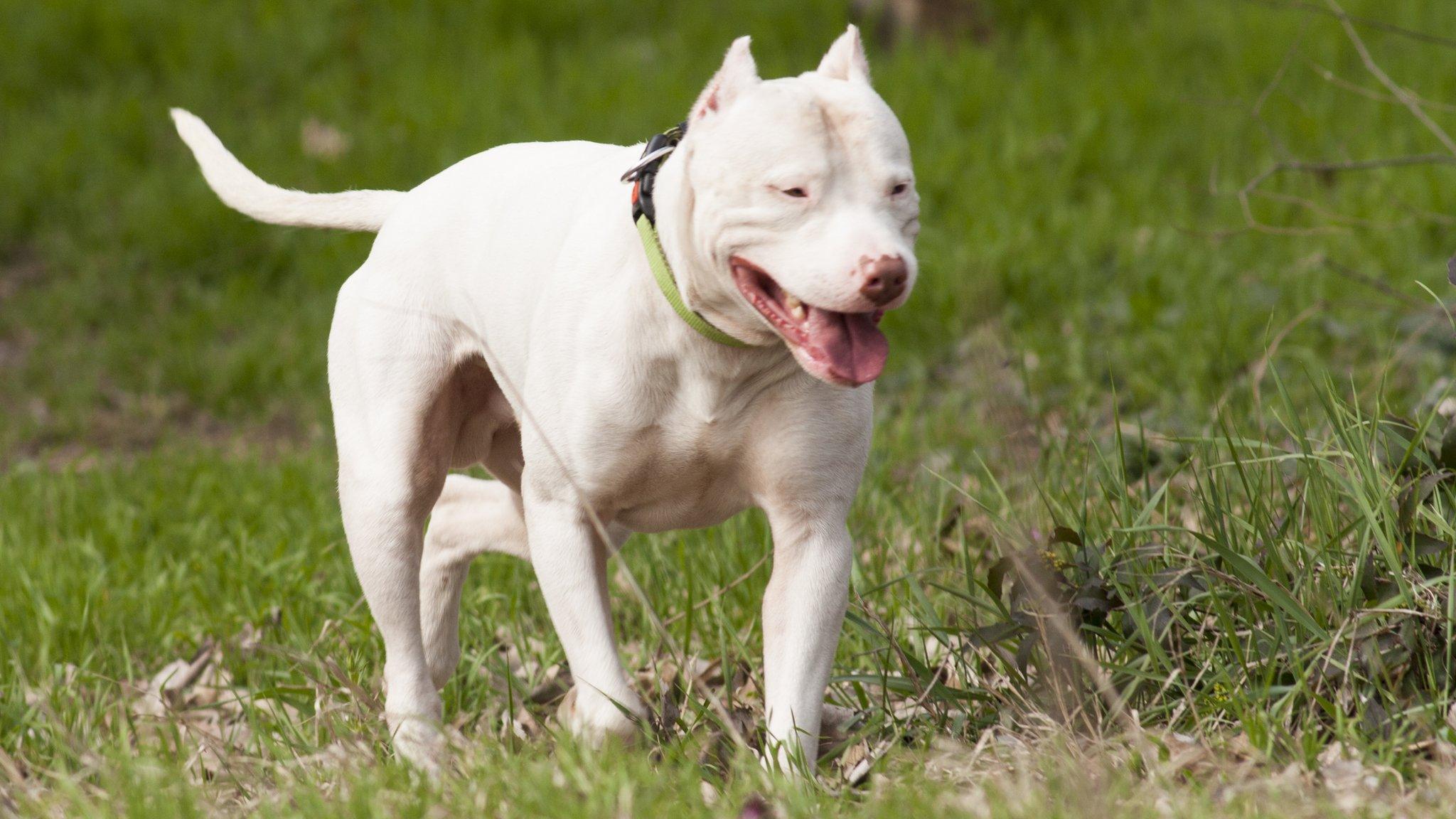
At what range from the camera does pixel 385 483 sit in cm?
329

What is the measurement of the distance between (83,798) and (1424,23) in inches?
349

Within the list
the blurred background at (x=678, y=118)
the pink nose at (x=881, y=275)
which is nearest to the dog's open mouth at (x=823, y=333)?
the pink nose at (x=881, y=275)

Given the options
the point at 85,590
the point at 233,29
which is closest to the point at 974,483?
the point at 85,590

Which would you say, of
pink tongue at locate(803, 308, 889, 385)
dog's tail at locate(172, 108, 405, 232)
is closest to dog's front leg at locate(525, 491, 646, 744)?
pink tongue at locate(803, 308, 889, 385)

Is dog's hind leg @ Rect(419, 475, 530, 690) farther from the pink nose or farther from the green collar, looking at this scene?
the pink nose

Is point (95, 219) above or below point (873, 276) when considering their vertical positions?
below

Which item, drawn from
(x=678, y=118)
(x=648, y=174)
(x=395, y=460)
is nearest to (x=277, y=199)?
(x=395, y=460)

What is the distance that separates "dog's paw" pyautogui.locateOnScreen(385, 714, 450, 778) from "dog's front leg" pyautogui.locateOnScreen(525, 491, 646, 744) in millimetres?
245

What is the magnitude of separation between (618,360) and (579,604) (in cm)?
46

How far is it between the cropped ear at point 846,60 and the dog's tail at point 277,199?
126 centimetres

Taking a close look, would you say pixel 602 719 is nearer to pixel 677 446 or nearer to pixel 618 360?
pixel 677 446

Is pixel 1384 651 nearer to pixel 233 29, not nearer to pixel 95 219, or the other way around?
pixel 95 219

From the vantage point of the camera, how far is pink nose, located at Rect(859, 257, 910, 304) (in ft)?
7.67

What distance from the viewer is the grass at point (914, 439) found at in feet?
8.70
